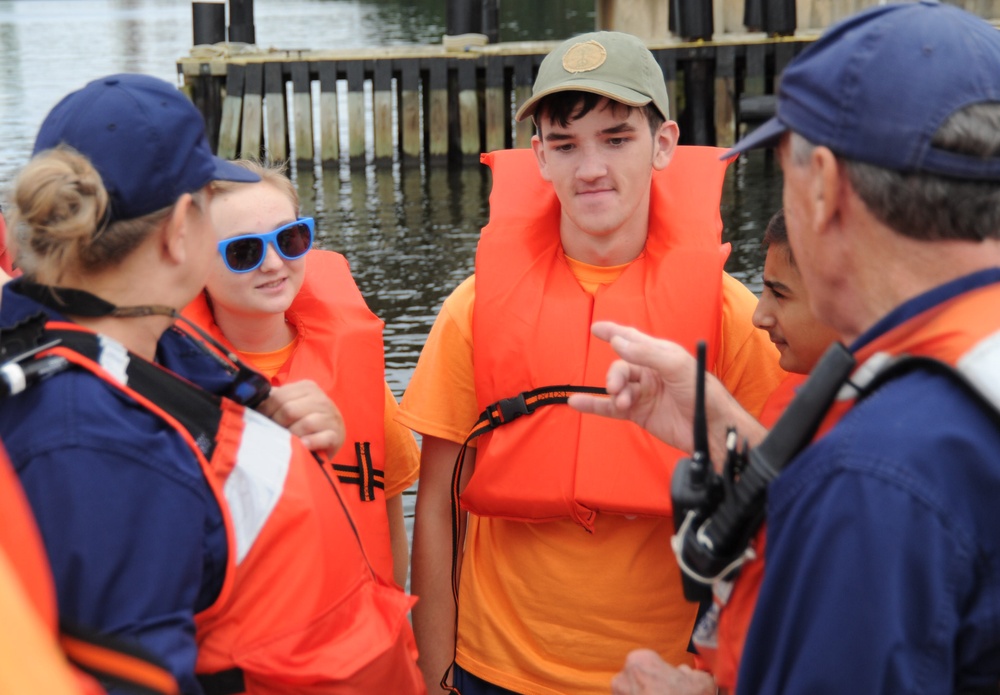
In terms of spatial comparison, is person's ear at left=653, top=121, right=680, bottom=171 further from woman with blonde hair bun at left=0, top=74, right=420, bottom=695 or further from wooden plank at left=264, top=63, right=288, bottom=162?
wooden plank at left=264, top=63, right=288, bottom=162

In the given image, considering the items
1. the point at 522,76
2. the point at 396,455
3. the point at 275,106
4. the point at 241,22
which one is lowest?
the point at 396,455

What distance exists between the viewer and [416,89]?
1622 cm

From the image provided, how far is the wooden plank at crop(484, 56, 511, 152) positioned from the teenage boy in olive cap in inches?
509

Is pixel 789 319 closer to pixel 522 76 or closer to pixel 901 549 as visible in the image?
pixel 901 549

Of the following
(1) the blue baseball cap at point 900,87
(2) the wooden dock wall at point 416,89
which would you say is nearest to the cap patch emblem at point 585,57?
(1) the blue baseball cap at point 900,87

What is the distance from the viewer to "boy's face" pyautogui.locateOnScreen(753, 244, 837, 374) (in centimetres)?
292

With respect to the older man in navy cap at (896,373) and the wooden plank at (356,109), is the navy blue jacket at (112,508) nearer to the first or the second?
the older man in navy cap at (896,373)

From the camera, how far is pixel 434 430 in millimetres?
3152

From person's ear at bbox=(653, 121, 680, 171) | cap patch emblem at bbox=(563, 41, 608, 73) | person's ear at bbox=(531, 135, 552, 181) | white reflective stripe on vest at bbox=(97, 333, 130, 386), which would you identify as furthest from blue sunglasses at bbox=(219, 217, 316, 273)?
white reflective stripe on vest at bbox=(97, 333, 130, 386)

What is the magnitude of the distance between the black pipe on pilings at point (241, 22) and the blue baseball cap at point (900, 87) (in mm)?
15463

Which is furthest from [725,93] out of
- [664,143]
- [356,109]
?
[664,143]

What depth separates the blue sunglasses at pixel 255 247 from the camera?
3240 millimetres

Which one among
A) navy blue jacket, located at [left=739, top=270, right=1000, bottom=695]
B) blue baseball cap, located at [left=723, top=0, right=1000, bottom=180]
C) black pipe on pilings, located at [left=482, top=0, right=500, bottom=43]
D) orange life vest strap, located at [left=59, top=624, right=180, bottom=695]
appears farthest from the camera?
black pipe on pilings, located at [left=482, top=0, right=500, bottom=43]

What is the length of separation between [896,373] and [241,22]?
632 inches
